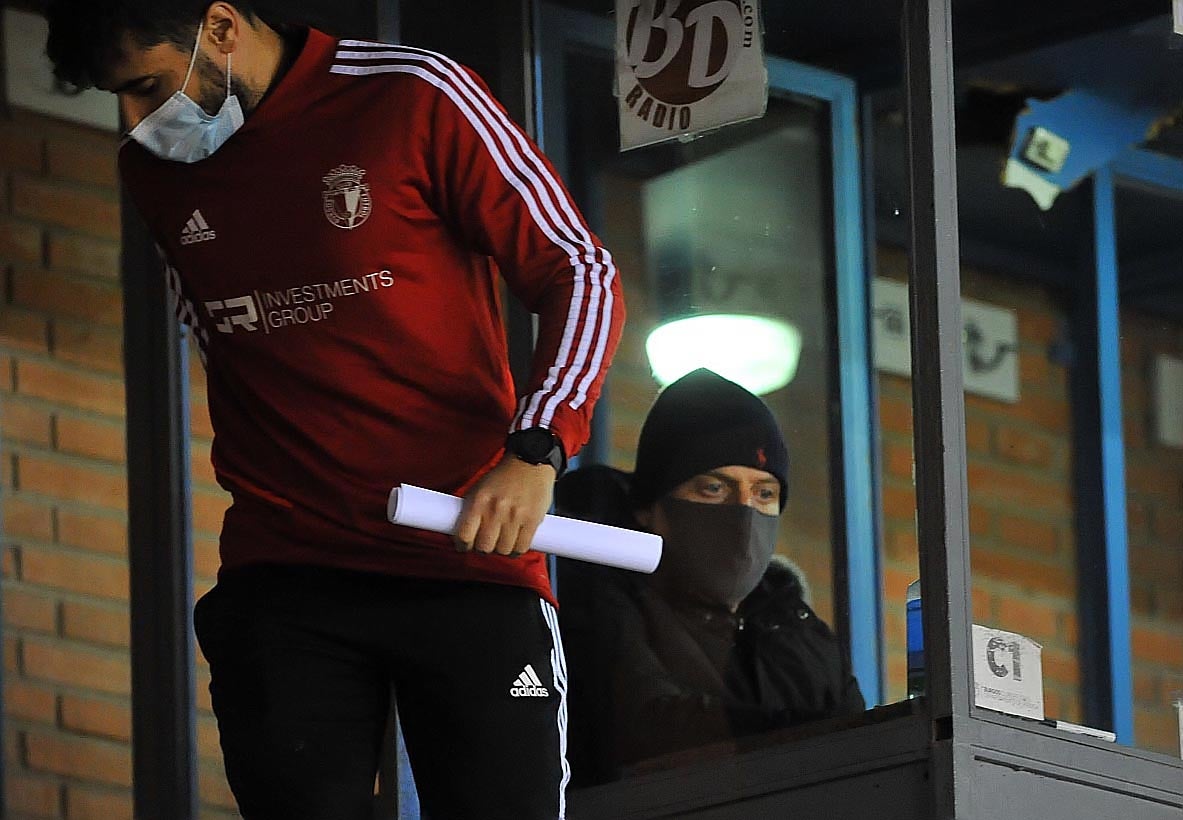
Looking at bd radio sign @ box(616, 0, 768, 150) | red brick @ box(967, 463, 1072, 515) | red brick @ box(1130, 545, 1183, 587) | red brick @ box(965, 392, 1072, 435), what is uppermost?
bd radio sign @ box(616, 0, 768, 150)

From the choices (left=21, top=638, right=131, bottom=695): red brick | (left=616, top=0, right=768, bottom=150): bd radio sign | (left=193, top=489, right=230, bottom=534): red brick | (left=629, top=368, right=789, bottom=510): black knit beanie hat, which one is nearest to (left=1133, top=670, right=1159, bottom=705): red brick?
(left=629, top=368, right=789, bottom=510): black knit beanie hat

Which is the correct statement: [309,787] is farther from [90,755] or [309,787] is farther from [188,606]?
[90,755]

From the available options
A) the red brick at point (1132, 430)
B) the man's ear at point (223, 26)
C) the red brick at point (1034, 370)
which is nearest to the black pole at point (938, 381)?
the man's ear at point (223, 26)

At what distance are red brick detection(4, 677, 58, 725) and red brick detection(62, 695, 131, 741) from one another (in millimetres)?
27

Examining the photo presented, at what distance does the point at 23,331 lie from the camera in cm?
477

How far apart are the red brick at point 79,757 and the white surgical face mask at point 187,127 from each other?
2235mm

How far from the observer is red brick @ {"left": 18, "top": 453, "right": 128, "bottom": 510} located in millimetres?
4730

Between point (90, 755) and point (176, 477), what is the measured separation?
88 centimetres

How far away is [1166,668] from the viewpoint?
12.9ft

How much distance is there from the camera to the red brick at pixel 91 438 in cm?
478

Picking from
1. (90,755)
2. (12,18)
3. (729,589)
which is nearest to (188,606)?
(90,755)

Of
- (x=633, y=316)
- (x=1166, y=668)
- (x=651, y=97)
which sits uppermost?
(x=651, y=97)

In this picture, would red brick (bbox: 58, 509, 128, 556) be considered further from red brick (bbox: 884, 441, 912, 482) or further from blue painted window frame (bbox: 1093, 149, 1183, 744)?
blue painted window frame (bbox: 1093, 149, 1183, 744)

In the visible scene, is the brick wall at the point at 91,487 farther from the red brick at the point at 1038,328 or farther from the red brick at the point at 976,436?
the red brick at the point at 976,436
